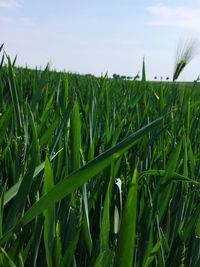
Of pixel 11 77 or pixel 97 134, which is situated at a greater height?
pixel 11 77

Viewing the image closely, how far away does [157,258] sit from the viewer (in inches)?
20.5

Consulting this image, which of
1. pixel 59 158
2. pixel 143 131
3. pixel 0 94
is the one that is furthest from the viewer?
pixel 0 94

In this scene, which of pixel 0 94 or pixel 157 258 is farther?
pixel 0 94

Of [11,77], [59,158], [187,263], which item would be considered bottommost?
[187,263]

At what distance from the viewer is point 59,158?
616 mm

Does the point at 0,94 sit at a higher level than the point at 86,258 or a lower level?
higher

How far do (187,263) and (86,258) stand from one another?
0.38ft

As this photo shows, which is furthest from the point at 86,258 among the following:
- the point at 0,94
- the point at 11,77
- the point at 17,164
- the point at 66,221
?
the point at 0,94

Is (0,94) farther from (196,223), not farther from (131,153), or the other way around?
(196,223)

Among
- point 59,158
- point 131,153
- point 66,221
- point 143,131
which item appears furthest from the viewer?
point 131,153

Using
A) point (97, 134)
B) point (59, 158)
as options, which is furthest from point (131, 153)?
point (59, 158)

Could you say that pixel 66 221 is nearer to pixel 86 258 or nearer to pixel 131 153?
pixel 86 258

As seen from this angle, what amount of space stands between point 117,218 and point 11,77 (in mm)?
274

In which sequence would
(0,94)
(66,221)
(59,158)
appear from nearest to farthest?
(66,221) → (59,158) → (0,94)
